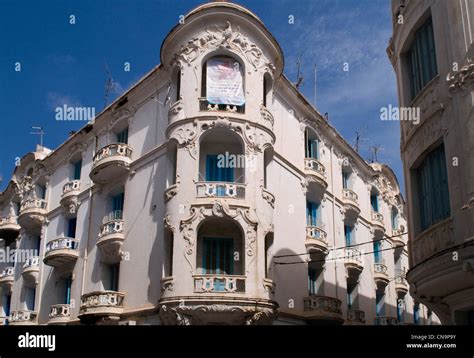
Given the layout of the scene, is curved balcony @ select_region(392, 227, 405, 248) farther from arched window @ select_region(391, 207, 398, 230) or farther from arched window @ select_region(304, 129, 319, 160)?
arched window @ select_region(304, 129, 319, 160)

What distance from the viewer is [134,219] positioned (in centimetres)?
2692

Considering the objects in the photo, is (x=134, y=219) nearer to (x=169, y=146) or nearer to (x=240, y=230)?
(x=169, y=146)

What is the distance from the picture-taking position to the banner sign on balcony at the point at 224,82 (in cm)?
2486

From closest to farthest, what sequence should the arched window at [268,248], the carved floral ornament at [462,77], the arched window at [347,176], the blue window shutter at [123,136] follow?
the carved floral ornament at [462,77]
the arched window at [268,248]
the blue window shutter at [123,136]
the arched window at [347,176]

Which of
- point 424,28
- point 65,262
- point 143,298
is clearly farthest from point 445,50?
point 65,262

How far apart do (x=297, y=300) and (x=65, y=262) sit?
42.6 feet

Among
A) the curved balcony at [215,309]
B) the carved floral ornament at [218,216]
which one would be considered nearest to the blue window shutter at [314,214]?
the carved floral ornament at [218,216]

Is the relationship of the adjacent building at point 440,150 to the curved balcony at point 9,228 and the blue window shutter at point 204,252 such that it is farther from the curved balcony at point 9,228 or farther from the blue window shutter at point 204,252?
the curved balcony at point 9,228

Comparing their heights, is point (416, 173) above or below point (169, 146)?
below

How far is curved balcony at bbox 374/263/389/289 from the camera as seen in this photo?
34.5m

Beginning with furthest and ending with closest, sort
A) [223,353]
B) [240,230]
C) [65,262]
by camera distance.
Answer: [65,262]
[240,230]
[223,353]

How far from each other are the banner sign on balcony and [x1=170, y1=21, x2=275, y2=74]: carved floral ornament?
1.94 ft

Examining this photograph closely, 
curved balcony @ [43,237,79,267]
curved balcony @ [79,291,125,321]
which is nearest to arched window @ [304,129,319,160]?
curved balcony @ [79,291,125,321]

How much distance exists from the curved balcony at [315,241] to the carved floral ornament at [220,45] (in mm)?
8296
